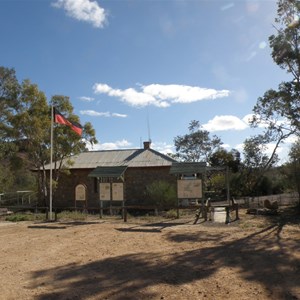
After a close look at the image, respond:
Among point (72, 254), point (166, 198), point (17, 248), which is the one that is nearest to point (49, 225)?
point (17, 248)

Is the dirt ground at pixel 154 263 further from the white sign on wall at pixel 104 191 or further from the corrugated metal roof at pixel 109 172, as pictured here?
the corrugated metal roof at pixel 109 172

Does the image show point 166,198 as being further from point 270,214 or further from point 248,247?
point 248,247

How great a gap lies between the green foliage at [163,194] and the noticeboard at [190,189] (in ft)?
16.8

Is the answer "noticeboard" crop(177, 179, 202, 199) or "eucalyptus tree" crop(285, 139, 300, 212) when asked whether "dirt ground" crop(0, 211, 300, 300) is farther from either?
"eucalyptus tree" crop(285, 139, 300, 212)

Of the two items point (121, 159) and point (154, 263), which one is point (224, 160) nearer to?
point (121, 159)

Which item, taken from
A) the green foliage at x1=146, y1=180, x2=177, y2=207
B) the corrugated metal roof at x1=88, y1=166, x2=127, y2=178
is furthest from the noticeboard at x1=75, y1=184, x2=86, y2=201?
the green foliage at x1=146, y1=180, x2=177, y2=207

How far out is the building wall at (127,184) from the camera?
27.6 m

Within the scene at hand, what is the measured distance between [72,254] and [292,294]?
586cm

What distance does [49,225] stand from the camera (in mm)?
17234

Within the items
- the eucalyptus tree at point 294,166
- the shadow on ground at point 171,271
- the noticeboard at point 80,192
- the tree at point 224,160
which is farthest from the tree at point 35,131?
the tree at point 224,160

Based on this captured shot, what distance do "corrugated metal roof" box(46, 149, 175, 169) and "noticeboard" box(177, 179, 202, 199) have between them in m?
7.81

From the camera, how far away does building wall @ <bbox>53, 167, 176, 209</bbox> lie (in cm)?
2762

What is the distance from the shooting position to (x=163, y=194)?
2466 cm

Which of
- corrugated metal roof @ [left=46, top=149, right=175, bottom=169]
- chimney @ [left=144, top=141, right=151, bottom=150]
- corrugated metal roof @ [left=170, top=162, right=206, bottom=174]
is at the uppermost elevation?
chimney @ [left=144, top=141, right=151, bottom=150]
